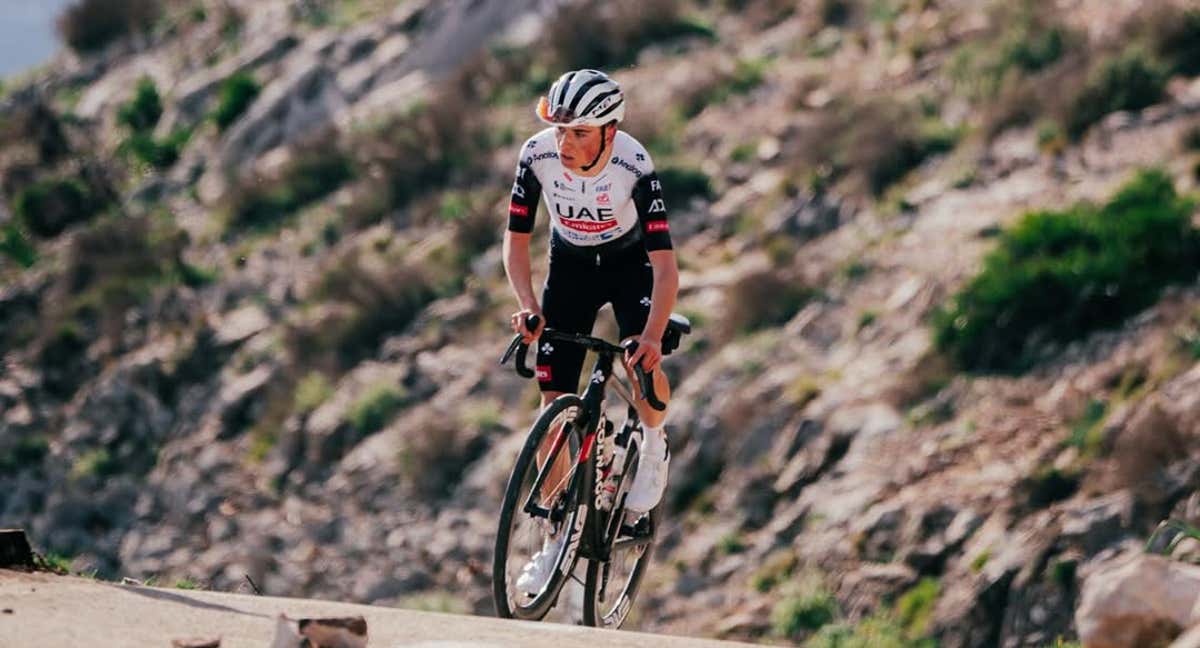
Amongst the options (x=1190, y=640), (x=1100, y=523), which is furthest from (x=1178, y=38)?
(x=1190, y=640)

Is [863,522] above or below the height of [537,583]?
below

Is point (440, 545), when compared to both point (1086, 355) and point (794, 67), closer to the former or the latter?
point (1086, 355)

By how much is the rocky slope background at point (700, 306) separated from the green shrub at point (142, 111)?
7 cm

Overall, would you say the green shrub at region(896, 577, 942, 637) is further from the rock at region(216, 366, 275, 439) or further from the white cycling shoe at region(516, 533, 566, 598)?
the rock at region(216, 366, 275, 439)

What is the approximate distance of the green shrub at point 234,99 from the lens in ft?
126

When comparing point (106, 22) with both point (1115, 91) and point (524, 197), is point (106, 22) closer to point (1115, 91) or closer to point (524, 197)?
point (1115, 91)

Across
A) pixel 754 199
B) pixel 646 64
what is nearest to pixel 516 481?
pixel 754 199

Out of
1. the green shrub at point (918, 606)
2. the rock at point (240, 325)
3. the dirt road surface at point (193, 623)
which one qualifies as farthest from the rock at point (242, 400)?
the dirt road surface at point (193, 623)

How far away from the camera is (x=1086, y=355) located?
19516 mm

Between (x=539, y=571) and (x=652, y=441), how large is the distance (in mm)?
1125

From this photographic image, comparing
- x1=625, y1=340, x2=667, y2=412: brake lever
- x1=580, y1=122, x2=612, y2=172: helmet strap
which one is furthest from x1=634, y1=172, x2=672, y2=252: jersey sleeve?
x1=625, y1=340, x2=667, y2=412: brake lever

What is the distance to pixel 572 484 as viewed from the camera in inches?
335

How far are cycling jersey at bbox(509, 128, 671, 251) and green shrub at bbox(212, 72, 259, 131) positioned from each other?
30.5 metres

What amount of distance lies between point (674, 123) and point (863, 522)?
12539mm
